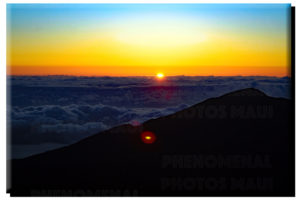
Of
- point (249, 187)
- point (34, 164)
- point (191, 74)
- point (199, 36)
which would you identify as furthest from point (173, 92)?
point (34, 164)

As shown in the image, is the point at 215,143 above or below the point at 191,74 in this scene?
below

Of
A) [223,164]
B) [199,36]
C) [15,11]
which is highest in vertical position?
[15,11]

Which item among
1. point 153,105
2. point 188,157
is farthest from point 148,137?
point 188,157

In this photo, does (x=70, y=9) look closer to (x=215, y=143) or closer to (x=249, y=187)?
(x=215, y=143)

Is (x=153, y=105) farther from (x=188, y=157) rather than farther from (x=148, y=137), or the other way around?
(x=188, y=157)
